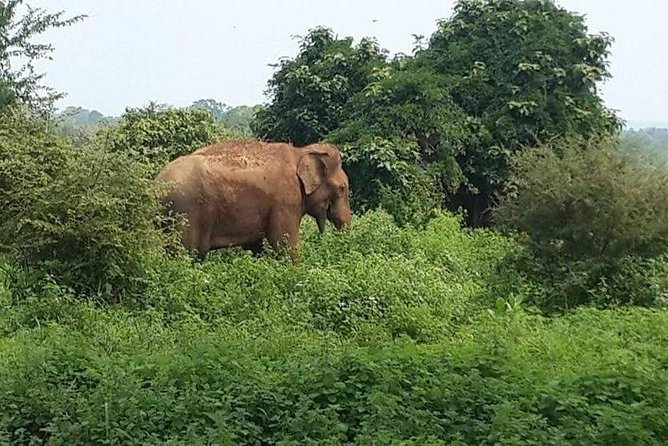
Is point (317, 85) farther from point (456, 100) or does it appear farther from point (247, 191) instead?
point (247, 191)

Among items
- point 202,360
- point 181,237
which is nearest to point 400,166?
point 181,237

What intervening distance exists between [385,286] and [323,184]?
4.04m

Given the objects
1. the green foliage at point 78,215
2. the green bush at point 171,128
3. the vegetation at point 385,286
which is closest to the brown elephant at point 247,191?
the vegetation at point 385,286

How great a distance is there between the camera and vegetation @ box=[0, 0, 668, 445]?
18.7ft

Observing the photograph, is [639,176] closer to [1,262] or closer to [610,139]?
[610,139]

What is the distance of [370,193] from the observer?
17359 millimetres

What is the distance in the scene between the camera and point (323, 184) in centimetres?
1349

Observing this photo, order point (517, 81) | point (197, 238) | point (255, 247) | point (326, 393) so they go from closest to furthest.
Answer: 1. point (326, 393)
2. point (197, 238)
3. point (255, 247)
4. point (517, 81)

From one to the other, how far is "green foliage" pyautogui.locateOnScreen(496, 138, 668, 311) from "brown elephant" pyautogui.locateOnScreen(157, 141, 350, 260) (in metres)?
3.30

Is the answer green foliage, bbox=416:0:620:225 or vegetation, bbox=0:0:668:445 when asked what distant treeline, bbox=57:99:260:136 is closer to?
vegetation, bbox=0:0:668:445

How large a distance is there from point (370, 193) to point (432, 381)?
11363 mm

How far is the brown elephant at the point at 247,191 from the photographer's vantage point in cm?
1198

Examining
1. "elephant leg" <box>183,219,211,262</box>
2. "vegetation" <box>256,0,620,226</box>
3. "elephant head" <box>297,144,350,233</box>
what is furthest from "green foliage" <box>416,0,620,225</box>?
"elephant leg" <box>183,219,211,262</box>

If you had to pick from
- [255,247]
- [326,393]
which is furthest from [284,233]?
[326,393]
